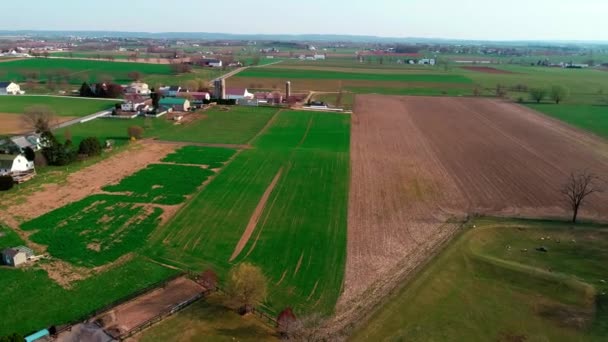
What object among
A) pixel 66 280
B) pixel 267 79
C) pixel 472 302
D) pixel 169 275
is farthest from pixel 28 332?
pixel 267 79

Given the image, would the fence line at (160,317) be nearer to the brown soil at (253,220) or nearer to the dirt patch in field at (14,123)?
the brown soil at (253,220)

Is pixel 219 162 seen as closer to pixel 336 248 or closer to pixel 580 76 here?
pixel 336 248

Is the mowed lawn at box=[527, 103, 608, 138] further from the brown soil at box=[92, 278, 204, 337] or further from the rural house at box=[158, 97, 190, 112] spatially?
the rural house at box=[158, 97, 190, 112]

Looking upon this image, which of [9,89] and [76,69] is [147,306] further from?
[76,69]

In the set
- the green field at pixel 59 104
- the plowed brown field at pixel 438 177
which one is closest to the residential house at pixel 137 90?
the green field at pixel 59 104

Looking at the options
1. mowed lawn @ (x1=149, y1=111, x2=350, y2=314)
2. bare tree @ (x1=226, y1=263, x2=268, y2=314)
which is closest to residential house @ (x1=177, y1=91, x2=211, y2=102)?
mowed lawn @ (x1=149, y1=111, x2=350, y2=314)

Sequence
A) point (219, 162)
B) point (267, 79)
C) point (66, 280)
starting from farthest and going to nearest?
point (267, 79) < point (219, 162) < point (66, 280)
